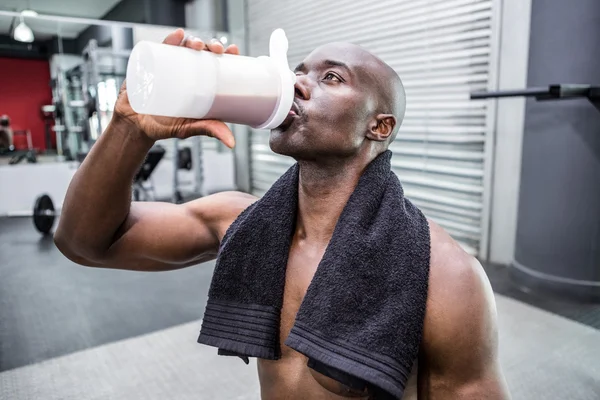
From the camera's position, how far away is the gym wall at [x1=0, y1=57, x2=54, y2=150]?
6.64 meters

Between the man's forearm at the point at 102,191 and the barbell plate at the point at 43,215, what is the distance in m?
4.53

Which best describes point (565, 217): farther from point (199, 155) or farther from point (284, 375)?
point (199, 155)

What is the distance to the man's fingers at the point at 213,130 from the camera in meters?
0.84

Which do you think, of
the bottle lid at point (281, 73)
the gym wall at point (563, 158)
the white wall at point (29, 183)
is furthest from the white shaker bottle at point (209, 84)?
the white wall at point (29, 183)

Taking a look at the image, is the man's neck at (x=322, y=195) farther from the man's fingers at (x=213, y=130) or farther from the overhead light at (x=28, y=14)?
the overhead light at (x=28, y=14)

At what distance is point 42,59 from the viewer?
22.2ft

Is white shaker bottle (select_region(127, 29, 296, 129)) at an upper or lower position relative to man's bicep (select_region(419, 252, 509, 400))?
upper

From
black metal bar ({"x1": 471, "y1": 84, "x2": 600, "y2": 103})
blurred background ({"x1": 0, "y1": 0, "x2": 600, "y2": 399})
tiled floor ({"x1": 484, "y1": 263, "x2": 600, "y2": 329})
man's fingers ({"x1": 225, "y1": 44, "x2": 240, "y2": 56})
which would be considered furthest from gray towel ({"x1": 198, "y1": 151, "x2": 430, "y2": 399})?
tiled floor ({"x1": 484, "y1": 263, "x2": 600, "y2": 329})

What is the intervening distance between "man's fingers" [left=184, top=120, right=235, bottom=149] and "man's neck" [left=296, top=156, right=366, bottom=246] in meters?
0.30

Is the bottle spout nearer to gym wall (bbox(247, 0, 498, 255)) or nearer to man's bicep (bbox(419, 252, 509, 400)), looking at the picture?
man's bicep (bbox(419, 252, 509, 400))

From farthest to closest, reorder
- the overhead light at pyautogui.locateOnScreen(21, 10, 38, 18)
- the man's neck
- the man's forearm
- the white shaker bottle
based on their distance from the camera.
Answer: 1. the overhead light at pyautogui.locateOnScreen(21, 10, 38, 18)
2. the man's neck
3. the man's forearm
4. the white shaker bottle

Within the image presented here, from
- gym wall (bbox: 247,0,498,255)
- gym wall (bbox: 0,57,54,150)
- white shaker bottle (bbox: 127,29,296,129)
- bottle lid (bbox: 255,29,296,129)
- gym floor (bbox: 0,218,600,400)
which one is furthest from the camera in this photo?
gym wall (bbox: 0,57,54,150)

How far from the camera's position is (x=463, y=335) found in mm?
935

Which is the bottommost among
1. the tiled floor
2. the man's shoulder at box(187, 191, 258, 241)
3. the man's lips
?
the tiled floor
